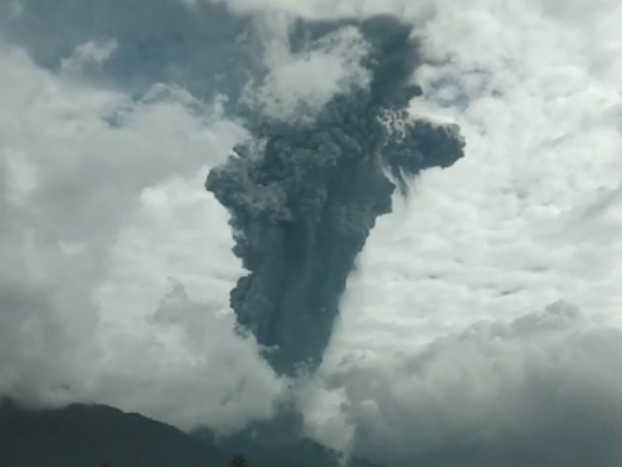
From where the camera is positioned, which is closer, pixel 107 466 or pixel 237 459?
pixel 237 459
